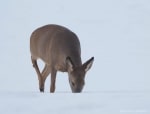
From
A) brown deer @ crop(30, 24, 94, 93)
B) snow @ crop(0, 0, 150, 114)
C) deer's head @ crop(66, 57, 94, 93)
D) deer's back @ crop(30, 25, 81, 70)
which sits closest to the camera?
snow @ crop(0, 0, 150, 114)

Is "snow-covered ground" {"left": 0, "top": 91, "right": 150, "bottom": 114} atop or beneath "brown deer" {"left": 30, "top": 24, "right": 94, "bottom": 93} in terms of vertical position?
atop

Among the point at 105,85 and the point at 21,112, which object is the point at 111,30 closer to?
the point at 105,85

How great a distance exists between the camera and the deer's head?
410 inches

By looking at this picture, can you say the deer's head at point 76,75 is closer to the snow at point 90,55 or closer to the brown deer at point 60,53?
the brown deer at point 60,53

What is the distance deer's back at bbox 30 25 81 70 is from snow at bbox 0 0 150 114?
2.56 ft

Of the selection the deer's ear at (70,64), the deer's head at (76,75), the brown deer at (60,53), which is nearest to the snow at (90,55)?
the deer's head at (76,75)

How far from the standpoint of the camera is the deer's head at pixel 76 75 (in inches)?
410

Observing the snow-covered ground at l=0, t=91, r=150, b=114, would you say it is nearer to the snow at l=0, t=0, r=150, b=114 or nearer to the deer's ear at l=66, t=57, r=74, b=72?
the snow at l=0, t=0, r=150, b=114

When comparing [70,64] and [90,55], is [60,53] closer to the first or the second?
[70,64]

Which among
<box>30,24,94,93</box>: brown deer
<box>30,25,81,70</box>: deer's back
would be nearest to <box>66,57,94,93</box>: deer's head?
<box>30,24,94,93</box>: brown deer

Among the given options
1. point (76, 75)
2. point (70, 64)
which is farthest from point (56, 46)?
point (76, 75)

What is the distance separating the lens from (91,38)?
2327 cm

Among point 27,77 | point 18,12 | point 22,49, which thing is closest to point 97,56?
point 22,49

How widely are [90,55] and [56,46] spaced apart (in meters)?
8.05
